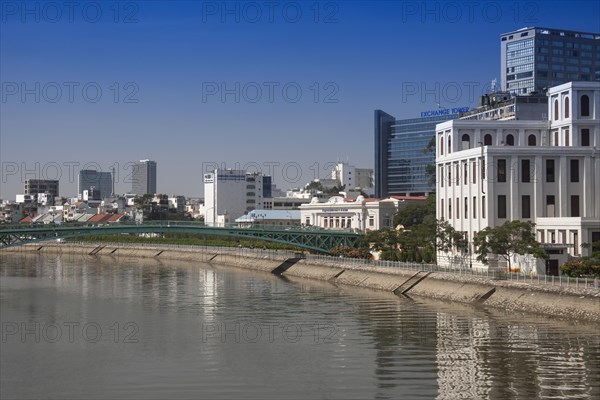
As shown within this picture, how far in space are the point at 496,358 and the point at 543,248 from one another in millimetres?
32319

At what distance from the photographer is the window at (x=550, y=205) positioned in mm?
90688

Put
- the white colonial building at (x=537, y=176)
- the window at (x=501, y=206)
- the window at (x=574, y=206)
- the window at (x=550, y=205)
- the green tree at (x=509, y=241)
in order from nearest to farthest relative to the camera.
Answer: the green tree at (x=509, y=241)
the white colonial building at (x=537, y=176)
the window at (x=501, y=206)
the window at (x=550, y=205)
the window at (x=574, y=206)

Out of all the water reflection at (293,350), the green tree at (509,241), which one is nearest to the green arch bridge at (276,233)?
the water reflection at (293,350)

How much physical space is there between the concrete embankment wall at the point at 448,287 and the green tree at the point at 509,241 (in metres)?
4.15

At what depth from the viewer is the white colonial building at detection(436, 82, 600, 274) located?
85.4 meters

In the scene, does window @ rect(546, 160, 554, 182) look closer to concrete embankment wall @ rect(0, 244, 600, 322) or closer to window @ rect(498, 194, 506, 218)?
window @ rect(498, 194, 506, 218)

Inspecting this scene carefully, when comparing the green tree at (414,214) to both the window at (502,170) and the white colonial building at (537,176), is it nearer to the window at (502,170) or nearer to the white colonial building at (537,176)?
the white colonial building at (537,176)

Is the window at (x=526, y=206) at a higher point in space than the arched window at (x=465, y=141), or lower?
lower

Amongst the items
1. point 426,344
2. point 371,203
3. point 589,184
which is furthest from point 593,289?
point 371,203

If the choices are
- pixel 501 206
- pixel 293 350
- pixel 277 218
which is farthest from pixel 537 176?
pixel 277 218

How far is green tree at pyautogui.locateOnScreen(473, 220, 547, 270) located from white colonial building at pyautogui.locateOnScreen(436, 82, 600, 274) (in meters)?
2.51

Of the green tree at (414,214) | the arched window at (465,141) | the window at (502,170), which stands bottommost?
the green tree at (414,214)

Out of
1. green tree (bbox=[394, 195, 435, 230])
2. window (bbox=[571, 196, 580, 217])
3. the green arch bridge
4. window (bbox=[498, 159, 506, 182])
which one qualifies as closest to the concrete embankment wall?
the green arch bridge

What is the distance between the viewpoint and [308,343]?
181ft
